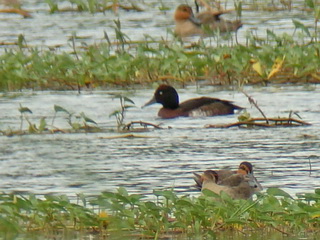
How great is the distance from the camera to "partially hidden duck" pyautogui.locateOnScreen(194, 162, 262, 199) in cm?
784

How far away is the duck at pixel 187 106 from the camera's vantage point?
12164 mm

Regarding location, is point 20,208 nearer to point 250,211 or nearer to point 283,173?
point 250,211

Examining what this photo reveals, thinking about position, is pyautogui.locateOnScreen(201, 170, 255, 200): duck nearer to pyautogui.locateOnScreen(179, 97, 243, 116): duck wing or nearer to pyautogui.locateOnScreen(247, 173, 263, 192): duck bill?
pyautogui.locateOnScreen(247, 173, 263, 192): duck bill

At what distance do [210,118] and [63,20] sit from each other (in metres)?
9.23

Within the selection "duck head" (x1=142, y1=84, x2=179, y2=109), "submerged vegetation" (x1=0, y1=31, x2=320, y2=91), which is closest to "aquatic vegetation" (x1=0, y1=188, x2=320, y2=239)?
"duck head" (x1=142, y1=84, x2=179, y2=109)

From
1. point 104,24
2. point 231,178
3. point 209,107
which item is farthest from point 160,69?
point 231,178

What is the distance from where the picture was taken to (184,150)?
10.2m

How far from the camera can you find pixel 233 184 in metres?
7.93

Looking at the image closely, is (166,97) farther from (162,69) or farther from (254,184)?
(254,184)

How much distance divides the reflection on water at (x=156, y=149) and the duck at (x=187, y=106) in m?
0.09

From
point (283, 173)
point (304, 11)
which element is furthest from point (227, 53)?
point (304, 11)

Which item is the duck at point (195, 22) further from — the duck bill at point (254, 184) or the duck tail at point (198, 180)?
the duck bill at point (254, 184)

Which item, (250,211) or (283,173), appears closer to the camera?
(250,211)

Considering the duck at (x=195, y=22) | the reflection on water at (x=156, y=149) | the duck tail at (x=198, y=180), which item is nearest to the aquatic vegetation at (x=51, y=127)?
the reflection on water at (x=156, y=149)
